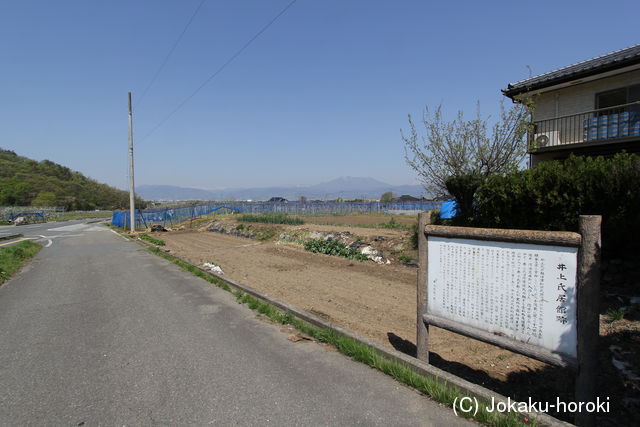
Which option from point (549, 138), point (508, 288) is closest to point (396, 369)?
point (508, 288)

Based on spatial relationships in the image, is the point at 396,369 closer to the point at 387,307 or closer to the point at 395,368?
the point at 395,368

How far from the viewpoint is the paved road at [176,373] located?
3.07 meters

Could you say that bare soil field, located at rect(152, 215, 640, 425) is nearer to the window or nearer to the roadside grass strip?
the roadside grass strip

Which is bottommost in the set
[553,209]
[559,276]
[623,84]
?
[559,276]

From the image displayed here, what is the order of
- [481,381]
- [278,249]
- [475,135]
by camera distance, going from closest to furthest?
[481,381] → [475,135] → [278,249]

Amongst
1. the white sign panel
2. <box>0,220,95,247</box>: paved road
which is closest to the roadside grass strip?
the white sign panel

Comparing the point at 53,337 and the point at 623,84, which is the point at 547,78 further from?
the point at 53,337

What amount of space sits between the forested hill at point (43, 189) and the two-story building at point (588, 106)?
101m

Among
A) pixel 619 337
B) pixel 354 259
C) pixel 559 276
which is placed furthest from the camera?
pixel 354 259

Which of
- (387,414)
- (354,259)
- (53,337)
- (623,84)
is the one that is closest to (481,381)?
(387,414)

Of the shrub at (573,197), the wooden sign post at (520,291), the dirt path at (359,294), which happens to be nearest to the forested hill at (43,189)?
the dirt path at (359,294)

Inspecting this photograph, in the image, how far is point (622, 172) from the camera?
6.04m

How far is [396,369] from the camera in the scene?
12.1ft

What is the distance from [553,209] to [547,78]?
33.7 feet
